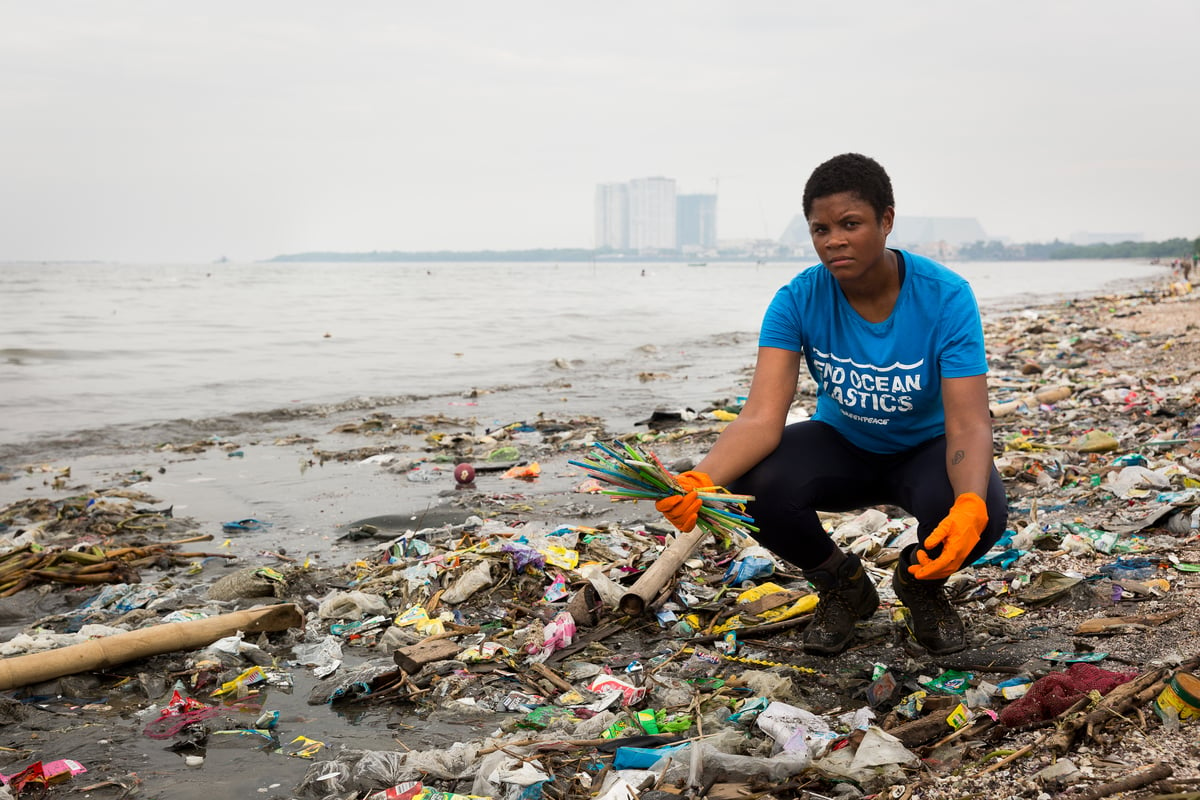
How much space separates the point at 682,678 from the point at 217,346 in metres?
18.2

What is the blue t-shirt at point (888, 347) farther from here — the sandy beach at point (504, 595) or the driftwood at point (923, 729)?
the driftwood at point (923, 729)

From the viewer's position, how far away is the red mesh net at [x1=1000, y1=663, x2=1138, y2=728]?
96.9 inches

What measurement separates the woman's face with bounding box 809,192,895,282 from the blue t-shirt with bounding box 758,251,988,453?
0.22m

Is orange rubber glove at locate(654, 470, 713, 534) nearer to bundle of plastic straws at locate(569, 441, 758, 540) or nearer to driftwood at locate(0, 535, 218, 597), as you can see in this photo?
bundle of plastic straws at locate(569, 441, 758, 540)

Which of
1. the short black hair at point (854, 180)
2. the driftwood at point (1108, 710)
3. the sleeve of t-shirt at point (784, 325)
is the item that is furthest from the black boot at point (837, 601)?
the short black hair at point (854, 180)

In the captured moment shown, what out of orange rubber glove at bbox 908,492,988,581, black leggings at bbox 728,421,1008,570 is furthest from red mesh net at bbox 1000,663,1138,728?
black leggings at bbox 728,421,1008,570

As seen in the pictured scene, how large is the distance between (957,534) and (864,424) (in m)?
0.59

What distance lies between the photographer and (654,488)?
290 cm

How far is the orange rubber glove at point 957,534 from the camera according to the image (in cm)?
276

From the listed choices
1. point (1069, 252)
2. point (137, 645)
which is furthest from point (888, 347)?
point (1069, 252)

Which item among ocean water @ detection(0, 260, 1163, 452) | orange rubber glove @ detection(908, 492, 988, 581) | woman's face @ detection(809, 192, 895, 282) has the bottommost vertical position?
ocean water @ detection(0, 260, 1163, 452)

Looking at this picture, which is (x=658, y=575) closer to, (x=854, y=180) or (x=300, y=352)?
(x=854, y=180)

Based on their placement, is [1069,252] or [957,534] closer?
[957,534]

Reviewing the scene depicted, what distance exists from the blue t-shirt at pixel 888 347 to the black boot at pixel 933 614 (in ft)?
1.47
